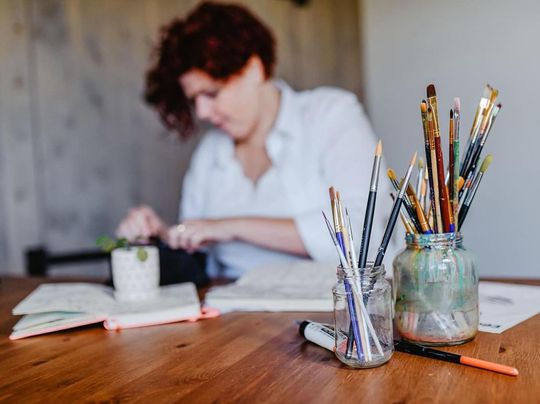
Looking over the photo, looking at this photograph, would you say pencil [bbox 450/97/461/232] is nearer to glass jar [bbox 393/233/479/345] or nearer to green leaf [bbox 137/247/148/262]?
glass jar [bbox 393/233/479/345]

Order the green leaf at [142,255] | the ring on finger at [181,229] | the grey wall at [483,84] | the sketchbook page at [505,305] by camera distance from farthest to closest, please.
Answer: the grey wall at [483,84] → the ring on finger at [181,229] → the green leaf at [142,255] → the sketchbook page at [505,305]

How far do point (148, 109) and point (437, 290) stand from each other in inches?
81.4

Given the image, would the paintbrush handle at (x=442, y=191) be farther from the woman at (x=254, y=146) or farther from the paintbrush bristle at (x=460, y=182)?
the woman at (x=254, y=146)

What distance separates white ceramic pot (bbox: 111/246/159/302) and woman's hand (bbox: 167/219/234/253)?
25cm

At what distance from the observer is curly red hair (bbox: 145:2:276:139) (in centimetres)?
161

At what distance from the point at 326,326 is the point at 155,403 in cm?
27

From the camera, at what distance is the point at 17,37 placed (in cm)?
219

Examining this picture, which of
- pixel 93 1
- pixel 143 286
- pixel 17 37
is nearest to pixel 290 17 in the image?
pixel 93 1

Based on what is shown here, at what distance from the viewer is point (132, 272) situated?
3.60 ft

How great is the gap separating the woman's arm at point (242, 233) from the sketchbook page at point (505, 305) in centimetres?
49

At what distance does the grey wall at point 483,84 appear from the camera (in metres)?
1.57

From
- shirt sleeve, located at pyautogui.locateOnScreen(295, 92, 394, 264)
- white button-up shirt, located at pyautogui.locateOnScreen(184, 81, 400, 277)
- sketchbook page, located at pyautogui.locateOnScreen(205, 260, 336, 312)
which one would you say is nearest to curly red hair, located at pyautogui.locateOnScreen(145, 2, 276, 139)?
white button-up shirt, located at pyautogui.locateOnScreen(184, 81, 400, 277)

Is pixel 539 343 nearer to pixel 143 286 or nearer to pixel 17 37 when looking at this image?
pixel 143 286

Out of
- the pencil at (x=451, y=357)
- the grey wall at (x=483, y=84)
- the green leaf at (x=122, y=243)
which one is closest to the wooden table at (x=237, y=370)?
the pencil at (x=451, y=357)
